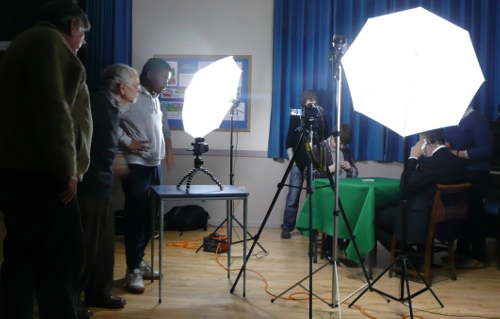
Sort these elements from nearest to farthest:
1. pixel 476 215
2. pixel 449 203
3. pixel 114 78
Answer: pixel 114 78 → pixel 449 203 → pixel 476 215

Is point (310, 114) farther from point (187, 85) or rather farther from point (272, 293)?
point (187, 85)

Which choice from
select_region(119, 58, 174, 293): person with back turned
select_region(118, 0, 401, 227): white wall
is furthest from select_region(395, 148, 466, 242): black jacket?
select_region(118, 0, 401, 227): white wall

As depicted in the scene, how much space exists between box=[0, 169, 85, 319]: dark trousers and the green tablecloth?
178 cm

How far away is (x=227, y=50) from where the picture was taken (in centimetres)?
520

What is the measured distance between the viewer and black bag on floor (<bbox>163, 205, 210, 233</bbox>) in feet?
15.8

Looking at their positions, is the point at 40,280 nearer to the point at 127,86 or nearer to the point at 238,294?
the point at 127,86

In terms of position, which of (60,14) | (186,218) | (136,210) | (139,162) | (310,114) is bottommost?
(186,218)

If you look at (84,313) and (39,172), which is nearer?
(39,172)

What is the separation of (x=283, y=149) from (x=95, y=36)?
2.48 m

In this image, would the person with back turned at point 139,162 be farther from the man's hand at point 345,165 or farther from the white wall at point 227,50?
the white wall at point 227,50

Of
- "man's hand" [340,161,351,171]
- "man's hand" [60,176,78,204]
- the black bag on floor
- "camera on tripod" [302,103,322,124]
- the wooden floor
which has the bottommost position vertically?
the wooden floor

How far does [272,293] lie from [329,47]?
301cm

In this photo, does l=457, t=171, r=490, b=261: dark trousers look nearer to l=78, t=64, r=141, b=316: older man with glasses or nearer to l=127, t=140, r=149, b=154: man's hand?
l=127, t=140, r=149, b=154: man's hand

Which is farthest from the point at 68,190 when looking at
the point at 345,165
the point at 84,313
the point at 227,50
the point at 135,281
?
the point at 227,50
